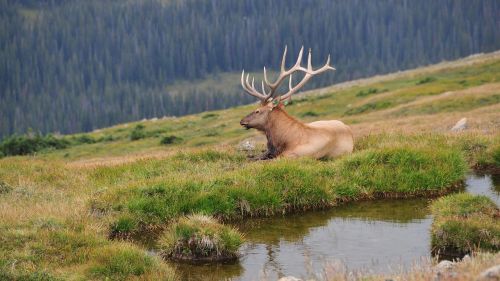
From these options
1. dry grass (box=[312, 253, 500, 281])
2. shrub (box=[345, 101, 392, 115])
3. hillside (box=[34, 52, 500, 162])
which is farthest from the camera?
shrub (box=[345, 101, 392, 115])

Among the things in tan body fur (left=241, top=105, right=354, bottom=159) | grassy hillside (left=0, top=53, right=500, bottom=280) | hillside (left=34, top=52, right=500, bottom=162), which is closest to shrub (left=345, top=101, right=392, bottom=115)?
hillside (left=34, top=52, right=500, bottom=162)

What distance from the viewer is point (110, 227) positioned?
14.4m

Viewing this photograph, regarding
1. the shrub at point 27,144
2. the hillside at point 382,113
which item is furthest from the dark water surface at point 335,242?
the shrub at point 27,144

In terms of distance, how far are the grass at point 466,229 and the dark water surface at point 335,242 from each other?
35cm

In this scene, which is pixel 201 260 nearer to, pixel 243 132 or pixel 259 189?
pixel 259 189

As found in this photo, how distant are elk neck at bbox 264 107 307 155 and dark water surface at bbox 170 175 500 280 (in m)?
4.78

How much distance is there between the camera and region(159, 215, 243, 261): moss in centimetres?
1249

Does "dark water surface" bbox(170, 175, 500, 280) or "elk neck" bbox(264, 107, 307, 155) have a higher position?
"elk neck" bbox(264, 107, 307, 155)

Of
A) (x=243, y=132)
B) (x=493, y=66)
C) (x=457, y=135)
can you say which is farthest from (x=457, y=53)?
Answer: (x=457, y=135)

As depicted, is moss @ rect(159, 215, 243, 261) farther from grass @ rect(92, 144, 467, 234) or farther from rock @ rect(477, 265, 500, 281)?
rock @ rect(477, 265, 500, 281)

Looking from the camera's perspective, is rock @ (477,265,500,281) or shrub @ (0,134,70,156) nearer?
rock @ (477,265,500,281)

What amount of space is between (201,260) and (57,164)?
9392 mm

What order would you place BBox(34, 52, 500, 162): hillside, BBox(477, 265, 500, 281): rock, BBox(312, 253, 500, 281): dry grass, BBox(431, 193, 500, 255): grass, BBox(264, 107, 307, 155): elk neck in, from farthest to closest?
BBox(34, 52, 500, 162): hillside
BBox(264, 107, 307, 155): elk neck
BBox(431, 193, 500, 255): grass
BBox(312, 253, 500, 281): dry grass
BBox(477, 265, 500, 281): rock

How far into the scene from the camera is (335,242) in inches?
515
